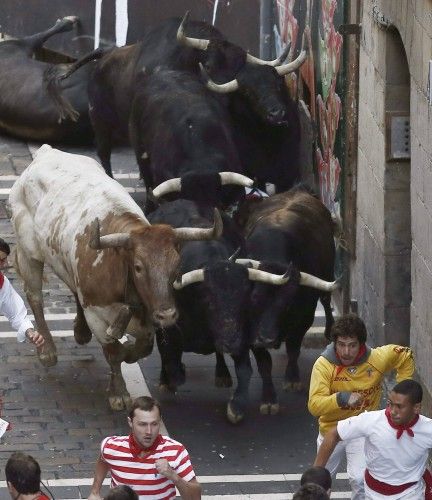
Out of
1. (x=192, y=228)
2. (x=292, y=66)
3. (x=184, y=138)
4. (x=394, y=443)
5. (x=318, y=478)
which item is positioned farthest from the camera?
(x=292, y=66)

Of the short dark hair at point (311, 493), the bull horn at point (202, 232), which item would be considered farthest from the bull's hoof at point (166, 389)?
the short dark hair at point (311, 493)

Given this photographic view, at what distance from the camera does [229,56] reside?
1923 centimetres

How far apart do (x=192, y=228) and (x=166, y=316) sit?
98cm

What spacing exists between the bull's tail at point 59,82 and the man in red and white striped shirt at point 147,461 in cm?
1156

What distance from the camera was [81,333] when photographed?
16.2 m

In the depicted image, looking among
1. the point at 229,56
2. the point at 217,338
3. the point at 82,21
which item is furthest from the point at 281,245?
the point at 82,21

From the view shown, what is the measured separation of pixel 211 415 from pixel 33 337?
2298 mm

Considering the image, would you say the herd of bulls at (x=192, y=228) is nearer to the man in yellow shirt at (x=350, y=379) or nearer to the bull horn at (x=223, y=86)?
the bull horn at (x=223, y=86)

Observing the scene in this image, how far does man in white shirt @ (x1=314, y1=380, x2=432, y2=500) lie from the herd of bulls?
328cm

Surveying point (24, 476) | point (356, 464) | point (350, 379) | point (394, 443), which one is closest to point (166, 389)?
point (350, 379)

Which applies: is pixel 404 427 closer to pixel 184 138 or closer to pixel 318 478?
pixel 318 478

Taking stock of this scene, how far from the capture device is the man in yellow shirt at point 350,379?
11477mm

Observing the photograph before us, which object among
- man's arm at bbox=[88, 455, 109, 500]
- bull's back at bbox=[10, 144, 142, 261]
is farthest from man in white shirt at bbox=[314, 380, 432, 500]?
bull's back at bbox=[10, 144, 142, 261]

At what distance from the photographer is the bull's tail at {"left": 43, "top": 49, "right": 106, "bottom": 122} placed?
71.2 feet
